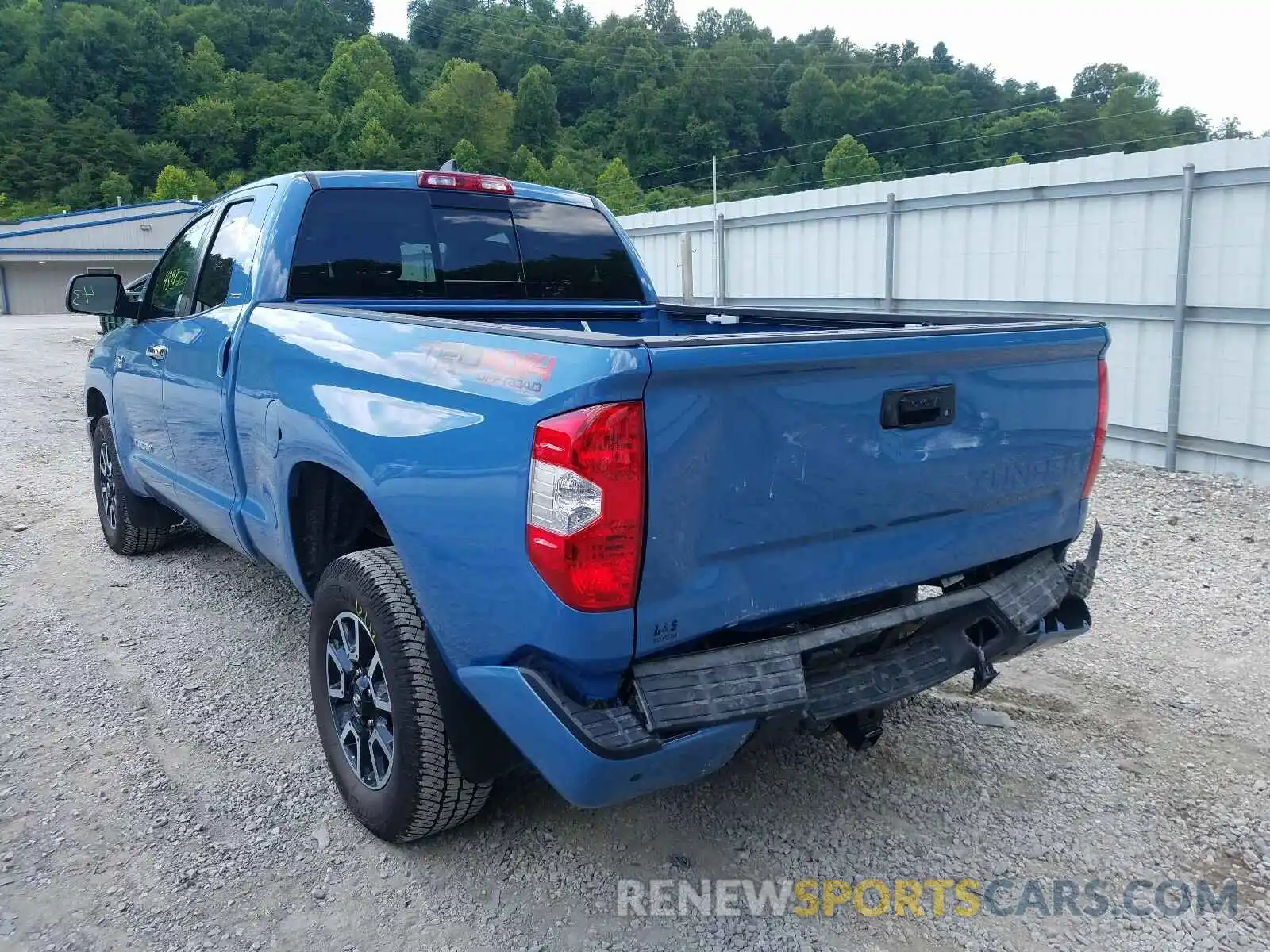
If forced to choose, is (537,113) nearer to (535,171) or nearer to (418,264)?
(535,171)

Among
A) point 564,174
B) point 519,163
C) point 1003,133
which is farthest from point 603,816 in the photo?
point 519,163

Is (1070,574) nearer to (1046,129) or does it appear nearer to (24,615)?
(24,615)

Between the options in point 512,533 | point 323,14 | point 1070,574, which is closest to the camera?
point 512,533

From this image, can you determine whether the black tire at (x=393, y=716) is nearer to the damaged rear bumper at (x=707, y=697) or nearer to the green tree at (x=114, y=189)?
the damaged rear bumper at (x=707, y=697)

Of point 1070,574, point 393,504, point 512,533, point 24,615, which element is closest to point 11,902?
point 393,504

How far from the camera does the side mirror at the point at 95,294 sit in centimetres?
505

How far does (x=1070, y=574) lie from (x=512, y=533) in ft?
6.41

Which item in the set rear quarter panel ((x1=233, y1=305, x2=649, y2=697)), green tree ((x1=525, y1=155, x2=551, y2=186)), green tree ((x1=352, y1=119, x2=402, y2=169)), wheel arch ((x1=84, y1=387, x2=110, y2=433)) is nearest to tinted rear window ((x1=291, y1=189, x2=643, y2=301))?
rear quarter panel ((x1=233, y1=305, x2=649, y2=697))

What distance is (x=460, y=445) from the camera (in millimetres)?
2398

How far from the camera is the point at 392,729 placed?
2785 millimetres

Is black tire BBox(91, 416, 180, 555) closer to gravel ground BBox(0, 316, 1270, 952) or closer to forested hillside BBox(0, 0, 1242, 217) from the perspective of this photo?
gravel ground BBox(0, 316, 1270, 952)

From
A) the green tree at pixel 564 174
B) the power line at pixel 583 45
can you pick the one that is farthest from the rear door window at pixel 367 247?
the power line at pixel 583 45

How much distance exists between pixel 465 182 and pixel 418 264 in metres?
0.42

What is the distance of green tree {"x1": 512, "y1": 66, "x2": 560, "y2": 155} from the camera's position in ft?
Answer: 294
